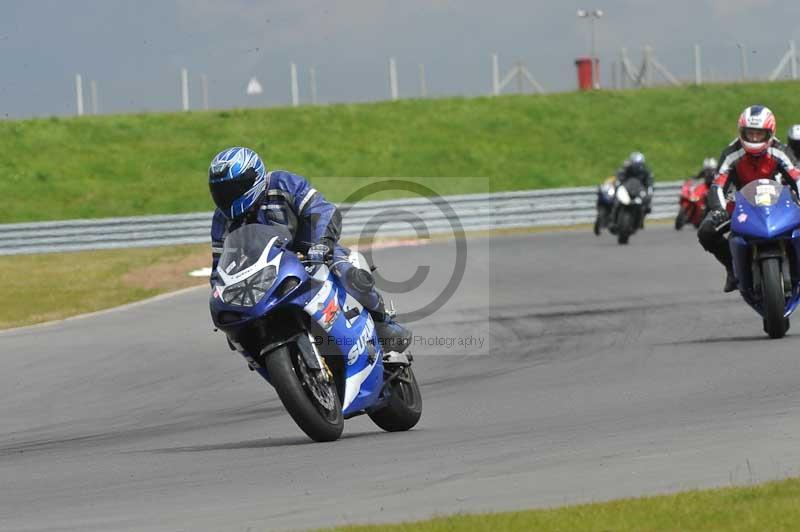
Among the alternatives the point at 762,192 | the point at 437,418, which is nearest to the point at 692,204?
the point at 762,192

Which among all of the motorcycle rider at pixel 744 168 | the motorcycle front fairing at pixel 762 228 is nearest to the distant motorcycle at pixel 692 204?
the motorcycle rider at pixel 744 168

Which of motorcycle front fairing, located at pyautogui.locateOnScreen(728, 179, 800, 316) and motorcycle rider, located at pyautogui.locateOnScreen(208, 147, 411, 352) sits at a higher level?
motorcycle rider, located at pyautogui.locateOnScreen(208, 147, 411, 352)

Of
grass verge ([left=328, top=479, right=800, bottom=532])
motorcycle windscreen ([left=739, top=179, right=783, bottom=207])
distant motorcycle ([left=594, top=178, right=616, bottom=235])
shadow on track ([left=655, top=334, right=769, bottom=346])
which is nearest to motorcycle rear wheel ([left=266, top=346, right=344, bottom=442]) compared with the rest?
grass verge ([left=328, top=479, right=800, bottom=532])

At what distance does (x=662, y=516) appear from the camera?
5203 millimetres

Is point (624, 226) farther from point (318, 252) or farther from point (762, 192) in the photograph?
point (318, 252)

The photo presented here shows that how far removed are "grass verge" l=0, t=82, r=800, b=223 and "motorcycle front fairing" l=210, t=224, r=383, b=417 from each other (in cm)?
2954

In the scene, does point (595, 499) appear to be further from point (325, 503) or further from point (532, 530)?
point (325, 503)

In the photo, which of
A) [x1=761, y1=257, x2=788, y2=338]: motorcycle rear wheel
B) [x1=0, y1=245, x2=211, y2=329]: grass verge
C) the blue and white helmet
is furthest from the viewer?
[x1=0, y1=245, x2=211, y2=329]: grass verge

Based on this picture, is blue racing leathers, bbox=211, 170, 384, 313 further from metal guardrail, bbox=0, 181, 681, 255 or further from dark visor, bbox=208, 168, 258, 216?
metal guardrail, bbox=0, 181, 681, 255

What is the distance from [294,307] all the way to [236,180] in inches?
30.0

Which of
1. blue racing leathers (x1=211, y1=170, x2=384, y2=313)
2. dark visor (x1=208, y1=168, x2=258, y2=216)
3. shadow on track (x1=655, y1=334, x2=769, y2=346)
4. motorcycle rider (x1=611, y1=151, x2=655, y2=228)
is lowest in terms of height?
shadow on track (x1=655, y1=334, x2=769, y2=346)

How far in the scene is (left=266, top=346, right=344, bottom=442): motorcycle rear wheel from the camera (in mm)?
7633

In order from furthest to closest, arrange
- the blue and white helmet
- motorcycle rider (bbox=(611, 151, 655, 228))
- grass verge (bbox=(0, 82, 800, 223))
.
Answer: grass verge (bbox=(0, 82, 800, 223)), motorcycle rider (bbox=(611, 151, 655, 228)), the blue and white helmet

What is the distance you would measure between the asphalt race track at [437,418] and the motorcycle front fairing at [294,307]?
1.34 feet
